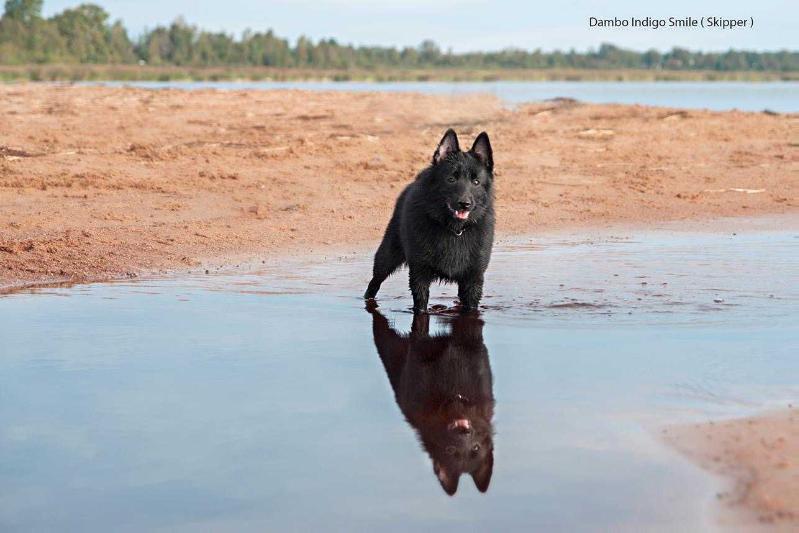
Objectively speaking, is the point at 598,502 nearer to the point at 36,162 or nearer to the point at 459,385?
the point at 459,385

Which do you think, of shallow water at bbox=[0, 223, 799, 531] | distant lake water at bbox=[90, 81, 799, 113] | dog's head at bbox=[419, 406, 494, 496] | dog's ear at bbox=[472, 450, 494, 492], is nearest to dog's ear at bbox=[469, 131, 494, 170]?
shallow water at bbox=[0, 223, 799, 531]

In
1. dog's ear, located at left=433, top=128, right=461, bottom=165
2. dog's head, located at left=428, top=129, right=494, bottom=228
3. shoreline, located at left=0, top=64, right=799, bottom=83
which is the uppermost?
dog's ear, located at left=433, top=128, right=461, bottom=165

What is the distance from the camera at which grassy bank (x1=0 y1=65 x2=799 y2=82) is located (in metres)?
53.1

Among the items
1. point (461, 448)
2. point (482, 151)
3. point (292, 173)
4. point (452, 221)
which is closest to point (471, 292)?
point (452, 221)

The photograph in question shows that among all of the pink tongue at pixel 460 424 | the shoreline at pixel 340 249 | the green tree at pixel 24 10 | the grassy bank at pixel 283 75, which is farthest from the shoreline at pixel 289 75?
the pink tongue at pixel 460 424

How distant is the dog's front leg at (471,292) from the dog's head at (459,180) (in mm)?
417

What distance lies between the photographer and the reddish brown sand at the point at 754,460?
155 inches

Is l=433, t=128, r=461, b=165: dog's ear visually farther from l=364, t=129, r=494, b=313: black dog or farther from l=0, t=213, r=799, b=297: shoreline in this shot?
l=0, t=213, r=799, b=297: shoreline

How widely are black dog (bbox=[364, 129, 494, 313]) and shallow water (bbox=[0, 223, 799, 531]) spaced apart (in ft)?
0.94

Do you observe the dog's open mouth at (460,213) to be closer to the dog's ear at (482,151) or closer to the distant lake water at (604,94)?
the dog's ear at (482,151)

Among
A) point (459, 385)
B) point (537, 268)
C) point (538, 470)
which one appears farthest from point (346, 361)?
point (537, 268)

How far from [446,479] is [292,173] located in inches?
425

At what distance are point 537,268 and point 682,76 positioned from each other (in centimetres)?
8884

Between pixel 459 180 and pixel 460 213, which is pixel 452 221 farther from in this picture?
pixel 459 180
